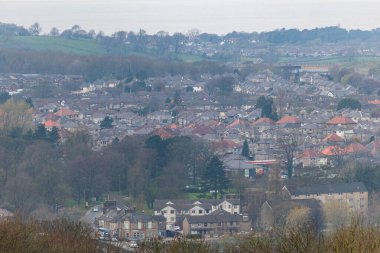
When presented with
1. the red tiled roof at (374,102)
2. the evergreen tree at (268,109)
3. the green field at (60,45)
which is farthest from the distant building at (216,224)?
the green field at (60,45)

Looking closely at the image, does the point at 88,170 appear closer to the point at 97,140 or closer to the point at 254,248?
Answer: the point at 97,140

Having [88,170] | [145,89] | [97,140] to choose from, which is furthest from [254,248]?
A: [145,89]

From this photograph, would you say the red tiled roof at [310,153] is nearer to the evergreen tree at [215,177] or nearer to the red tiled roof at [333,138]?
the red tiled roof at [333,138]

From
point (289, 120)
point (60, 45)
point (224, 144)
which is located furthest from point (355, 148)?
point (60, 45)

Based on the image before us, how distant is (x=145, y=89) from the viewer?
5778 centimetres

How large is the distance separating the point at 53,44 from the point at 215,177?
170ft

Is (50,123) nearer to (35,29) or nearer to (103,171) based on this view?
(103,171)

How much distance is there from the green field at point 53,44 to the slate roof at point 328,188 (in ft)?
161

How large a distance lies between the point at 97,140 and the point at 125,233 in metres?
15.4

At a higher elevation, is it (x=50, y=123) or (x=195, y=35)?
(x=50, y=123)

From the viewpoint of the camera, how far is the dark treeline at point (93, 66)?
6438 centimetres

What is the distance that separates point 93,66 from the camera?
64.9 m

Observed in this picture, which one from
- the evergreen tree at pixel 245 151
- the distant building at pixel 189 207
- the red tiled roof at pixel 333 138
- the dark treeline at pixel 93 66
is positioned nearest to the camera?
the distant building at pixel 189 207

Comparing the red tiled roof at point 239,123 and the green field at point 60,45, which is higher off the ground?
the red tiled roof at point 239,123
